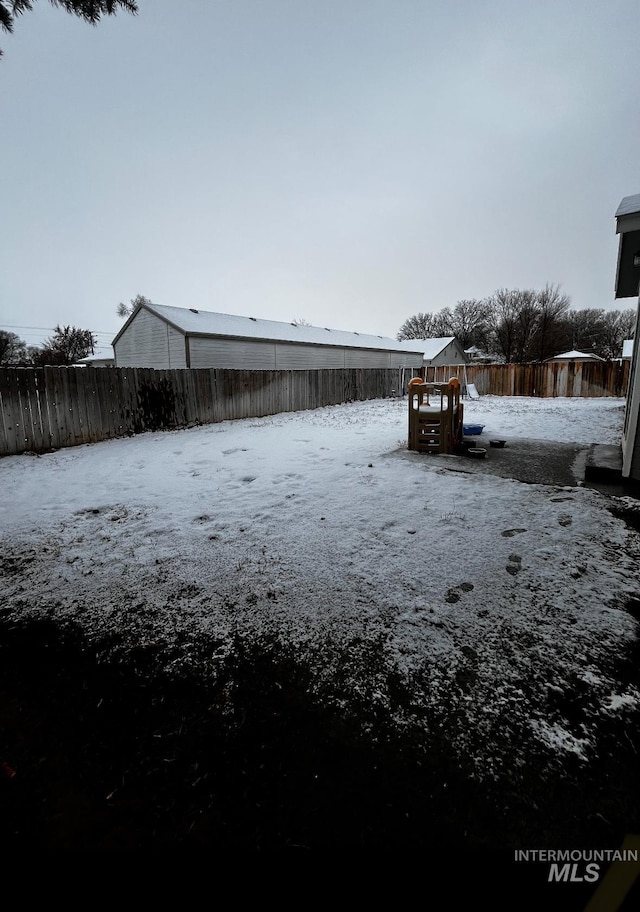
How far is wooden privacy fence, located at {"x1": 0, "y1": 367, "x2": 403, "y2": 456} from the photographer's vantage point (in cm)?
688

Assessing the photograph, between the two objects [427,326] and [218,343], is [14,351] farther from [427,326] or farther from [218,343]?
[427,326]

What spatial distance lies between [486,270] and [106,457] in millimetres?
46576

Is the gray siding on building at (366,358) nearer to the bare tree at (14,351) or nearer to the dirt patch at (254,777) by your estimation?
the dirt patch at (254,777)

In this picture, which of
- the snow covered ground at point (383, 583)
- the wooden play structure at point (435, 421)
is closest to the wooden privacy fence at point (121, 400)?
the snow covered ground at point (383, 583)

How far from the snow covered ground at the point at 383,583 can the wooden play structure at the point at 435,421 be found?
1151mm

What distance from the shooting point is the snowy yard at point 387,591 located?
1.43 meters

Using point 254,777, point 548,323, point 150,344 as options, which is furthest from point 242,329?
point 548,323

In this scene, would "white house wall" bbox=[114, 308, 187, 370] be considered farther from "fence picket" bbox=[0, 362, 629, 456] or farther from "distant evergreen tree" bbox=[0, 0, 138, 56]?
"distant evergreen tree" bbox=[0, 0, 138, 56]

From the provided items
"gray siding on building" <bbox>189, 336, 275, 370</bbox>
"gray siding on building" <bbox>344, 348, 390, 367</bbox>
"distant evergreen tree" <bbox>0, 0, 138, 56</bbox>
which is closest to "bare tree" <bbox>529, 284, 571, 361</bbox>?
"gray siding on building" <bbox>344, 348, 390, 367</bbox>

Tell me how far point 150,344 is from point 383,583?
61.6ft

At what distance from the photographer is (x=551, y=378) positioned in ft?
58.9

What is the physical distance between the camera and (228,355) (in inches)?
676

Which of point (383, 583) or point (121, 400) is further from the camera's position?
point (121, 400)

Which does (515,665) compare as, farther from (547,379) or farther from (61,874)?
(547,379)
